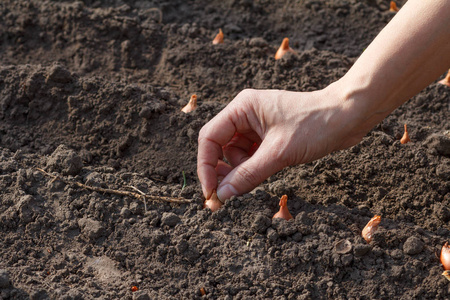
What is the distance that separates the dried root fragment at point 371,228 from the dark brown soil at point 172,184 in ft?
0.13

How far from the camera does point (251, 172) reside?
7.97 feet

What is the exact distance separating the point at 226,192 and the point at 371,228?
68 centimetres

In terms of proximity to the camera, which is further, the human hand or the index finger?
the index finger

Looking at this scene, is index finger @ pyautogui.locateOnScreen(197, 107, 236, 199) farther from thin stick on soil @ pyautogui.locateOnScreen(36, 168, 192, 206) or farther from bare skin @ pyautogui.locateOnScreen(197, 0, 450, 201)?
thin stick on soil @ pyautogui.locateOnScreen(36, 168, 192, 206)

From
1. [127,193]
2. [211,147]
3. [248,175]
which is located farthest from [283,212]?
[127,193]

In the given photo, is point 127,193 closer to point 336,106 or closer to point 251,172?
point 251,172

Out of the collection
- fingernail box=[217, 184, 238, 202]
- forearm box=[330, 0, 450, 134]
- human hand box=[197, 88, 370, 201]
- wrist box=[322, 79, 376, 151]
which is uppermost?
forearm box=[330, 0, 450, 134]

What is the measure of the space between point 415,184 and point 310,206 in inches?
24.5

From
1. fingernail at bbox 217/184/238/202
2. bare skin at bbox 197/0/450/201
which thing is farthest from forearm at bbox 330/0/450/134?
fingernail at bbox 217/184/238/202

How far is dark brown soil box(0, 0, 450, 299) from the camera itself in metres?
2.23

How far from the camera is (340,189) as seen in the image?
2752 mm

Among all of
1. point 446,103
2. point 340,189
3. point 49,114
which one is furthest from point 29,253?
point 446,103

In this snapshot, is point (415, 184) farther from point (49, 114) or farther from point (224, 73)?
point (49, 114)

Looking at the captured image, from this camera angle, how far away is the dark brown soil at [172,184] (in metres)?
2.23
